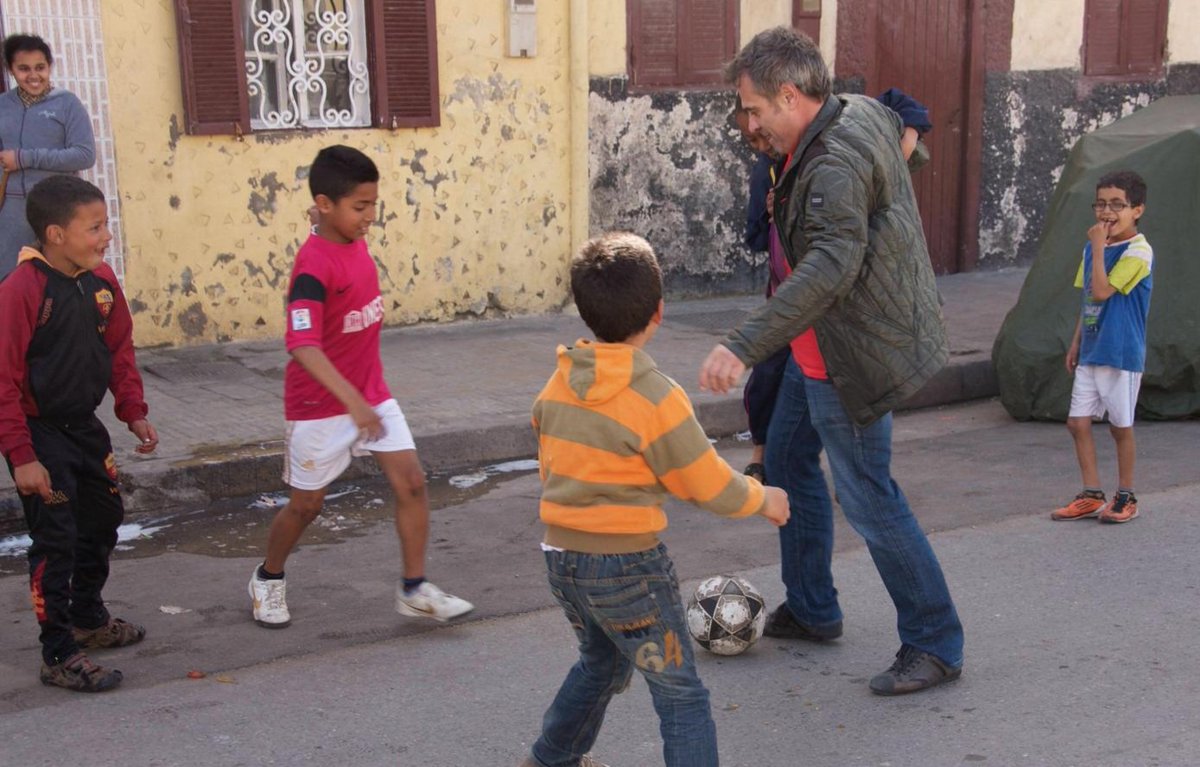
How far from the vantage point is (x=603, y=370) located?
3264 millimetres

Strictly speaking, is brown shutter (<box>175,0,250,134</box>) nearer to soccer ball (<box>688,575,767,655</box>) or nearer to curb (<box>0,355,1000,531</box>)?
curb (<box>0,355,1000,531</box>)

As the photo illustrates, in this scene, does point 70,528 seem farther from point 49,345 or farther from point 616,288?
point 616,288

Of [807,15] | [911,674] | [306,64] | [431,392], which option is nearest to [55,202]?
[911,674]

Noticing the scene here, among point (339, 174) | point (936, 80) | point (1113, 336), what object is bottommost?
point (1113, 336)

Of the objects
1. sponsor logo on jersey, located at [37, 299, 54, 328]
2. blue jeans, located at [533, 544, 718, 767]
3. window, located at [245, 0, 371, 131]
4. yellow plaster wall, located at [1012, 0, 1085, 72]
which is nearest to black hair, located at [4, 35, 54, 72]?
window, located at [245, 0, 371, 131]

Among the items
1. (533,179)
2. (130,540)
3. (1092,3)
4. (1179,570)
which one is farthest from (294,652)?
(1092,3)

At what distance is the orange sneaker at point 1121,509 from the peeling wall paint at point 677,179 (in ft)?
17.4

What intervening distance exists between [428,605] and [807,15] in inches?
307

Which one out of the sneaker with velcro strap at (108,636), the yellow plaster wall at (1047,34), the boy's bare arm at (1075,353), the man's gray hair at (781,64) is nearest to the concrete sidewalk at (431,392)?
the sneaker with velcro strap at (108,636)

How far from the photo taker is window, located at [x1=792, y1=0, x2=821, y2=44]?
37.5 feet

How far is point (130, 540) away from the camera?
20.0 ft

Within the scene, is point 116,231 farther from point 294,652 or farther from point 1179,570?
point 1179,570

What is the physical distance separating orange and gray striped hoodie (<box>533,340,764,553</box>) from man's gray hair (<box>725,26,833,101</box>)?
1.09 meters

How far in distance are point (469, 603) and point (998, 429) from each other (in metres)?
4.05
